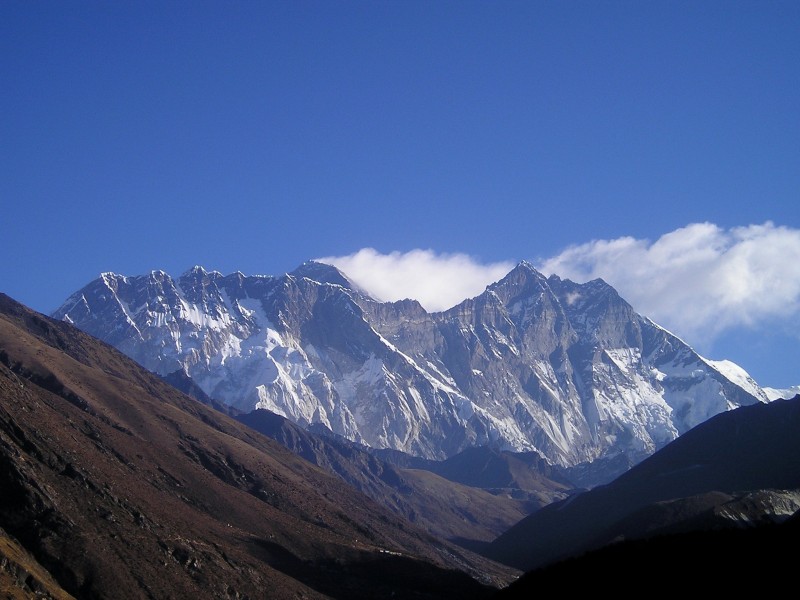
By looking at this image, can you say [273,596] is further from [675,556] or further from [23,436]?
[675,556]

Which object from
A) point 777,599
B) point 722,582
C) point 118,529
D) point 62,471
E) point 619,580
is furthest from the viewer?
point 62,471

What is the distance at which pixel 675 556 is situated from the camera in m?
116

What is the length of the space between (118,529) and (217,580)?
65.3ft

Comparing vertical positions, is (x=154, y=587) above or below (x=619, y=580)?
below

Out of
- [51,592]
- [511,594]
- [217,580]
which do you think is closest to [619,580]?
[511,594]

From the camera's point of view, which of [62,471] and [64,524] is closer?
[64,524]

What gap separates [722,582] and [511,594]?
32776 millimetres

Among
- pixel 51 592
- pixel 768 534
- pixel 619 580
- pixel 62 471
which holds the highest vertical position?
pixel 768 534

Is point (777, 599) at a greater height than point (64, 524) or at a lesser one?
greater

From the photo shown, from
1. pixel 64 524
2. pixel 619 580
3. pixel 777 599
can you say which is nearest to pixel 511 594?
pixel 619 580

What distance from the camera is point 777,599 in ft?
287

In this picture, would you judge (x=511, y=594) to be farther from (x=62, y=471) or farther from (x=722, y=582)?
(x=62, y=471)

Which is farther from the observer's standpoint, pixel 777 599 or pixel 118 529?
pixel 118 529

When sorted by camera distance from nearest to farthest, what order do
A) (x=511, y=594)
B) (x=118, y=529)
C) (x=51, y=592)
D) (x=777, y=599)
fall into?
(x=777, y=599)
(x=511, y=594)
(x=51, y=592)
(x=118, y=529)
